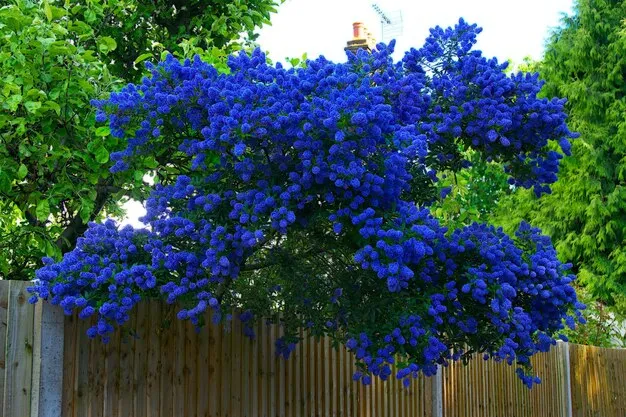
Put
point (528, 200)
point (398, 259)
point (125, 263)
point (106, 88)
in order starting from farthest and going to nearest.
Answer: point (528, 200) → point (106, 88) → point (125, 263) → point (398, 259)

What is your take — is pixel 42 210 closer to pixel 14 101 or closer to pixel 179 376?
pixel 14 101

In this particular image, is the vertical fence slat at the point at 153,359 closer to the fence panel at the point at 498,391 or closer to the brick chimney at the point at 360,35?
the fence panel at the point at 498,391

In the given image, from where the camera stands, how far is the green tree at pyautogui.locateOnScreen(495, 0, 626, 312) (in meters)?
17.7

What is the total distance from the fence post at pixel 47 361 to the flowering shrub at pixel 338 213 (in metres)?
0.14

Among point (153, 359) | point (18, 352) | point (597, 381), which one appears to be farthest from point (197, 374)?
point (597, 381)

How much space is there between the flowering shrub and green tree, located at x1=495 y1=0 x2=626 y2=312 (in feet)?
41.0

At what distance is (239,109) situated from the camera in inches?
180

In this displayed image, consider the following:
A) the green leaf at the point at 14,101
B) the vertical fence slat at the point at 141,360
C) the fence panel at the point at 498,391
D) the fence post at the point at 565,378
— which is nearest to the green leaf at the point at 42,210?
the green leaf at the point at 14,101

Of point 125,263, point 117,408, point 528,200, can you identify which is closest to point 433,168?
point 125,263

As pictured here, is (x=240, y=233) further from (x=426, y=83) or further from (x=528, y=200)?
(x=528, y=200)

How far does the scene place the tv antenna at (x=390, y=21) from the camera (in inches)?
879

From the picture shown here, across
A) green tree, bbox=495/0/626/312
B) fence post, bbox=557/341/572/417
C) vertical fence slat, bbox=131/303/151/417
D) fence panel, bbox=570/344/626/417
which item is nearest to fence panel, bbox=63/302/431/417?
vertical fence slat, bbox=131/303/151/417

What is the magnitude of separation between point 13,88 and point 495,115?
3240 millimetres

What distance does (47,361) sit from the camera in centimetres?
457
